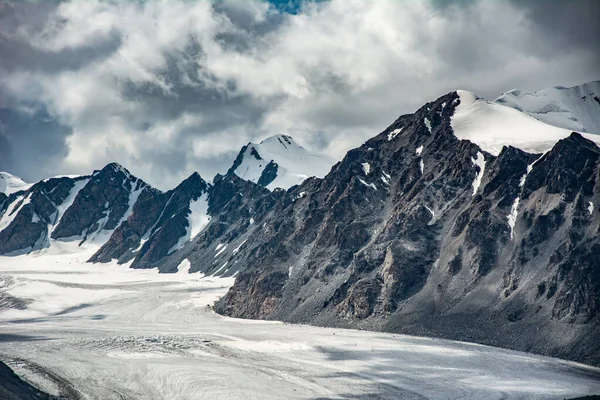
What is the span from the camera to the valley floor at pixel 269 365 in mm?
66938

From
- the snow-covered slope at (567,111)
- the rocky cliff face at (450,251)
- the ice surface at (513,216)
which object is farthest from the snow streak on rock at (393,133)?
the ice surface at (513,216)

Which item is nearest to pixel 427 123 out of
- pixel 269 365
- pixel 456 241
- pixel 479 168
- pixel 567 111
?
pixel 479 168

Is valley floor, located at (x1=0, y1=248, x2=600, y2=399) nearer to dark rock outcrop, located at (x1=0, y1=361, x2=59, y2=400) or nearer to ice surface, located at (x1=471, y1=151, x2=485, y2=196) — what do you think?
dark rock outcrop, located at (x1=0, y1=361, x2=59, y2=400)

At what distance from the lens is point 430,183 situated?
14362 centimetres

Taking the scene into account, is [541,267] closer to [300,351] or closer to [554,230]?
[554,230]

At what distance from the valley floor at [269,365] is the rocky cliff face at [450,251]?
801cm

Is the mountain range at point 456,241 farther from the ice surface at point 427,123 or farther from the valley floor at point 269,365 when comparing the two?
the valley floor at point 269,365

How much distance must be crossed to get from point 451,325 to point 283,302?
156ft

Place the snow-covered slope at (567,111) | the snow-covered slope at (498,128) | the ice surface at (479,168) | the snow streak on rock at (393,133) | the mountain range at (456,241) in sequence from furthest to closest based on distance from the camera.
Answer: the snow streak on rock at (393,133) < the snow-covered slope at (567,111) < the snow-covered slope at (498,128) < the ice surface at (479,168) < the mountain range at (456,241)


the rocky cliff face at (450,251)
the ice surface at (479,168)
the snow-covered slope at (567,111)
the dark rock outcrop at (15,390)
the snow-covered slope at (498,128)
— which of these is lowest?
the dark rock outcrop at (15,390)

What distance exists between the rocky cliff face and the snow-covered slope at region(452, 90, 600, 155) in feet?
12.6

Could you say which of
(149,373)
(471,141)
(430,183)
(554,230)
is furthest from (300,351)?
(471,141)

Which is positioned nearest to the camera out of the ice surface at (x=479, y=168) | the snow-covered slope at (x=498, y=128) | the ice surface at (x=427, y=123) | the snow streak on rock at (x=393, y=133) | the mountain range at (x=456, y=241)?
the mountain range at (x=456, y=241)

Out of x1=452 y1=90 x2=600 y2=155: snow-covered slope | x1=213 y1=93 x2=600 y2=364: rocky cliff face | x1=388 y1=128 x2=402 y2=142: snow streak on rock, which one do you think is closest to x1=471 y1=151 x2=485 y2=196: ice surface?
x1=213 y1=93 x2=600 y2=364: rocky cliff face
